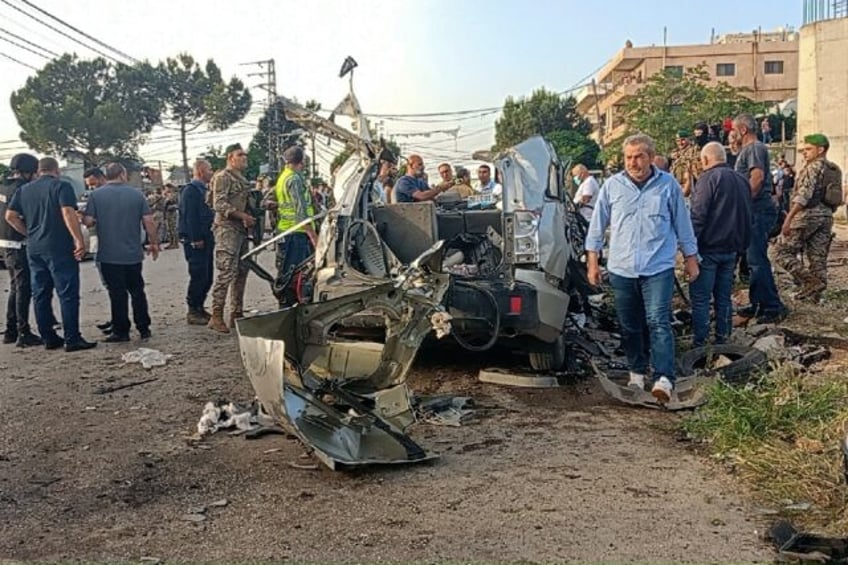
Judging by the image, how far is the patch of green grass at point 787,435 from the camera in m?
3.96

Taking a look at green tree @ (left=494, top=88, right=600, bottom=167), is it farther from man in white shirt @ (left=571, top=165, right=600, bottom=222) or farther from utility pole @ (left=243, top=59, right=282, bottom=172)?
man in white shirt @ (left=571, top=165, right=600, bottom=222)

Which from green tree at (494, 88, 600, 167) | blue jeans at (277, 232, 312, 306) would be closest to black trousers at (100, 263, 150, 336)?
blue jeans at (277, 232, 312, 306)

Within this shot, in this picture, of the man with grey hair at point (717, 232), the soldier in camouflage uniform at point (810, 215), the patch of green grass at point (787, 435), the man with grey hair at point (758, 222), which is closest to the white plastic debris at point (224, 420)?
the patch of green grass at point (787, 435)

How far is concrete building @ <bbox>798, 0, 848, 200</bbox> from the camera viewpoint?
2828cm

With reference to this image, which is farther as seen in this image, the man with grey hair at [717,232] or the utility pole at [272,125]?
the utility pole at [272,125]

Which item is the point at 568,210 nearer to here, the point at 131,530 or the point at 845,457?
the point at 845,457

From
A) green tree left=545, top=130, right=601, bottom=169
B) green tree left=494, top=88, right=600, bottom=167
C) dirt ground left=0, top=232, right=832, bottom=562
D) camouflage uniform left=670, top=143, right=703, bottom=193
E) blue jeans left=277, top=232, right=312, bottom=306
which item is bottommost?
dirt ground left=0, top=232, right=832, bottom=562

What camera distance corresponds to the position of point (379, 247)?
6312mm

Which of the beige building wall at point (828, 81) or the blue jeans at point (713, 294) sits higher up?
the beige building wall at point (828, 81)

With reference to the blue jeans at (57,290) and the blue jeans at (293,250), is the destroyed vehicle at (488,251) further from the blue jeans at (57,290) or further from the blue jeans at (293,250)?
the blue jeans at (57,290)

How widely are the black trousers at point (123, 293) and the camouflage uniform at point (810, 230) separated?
6399mm

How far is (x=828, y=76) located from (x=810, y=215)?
2309 centimetres

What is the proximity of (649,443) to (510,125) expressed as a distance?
64.7 meters

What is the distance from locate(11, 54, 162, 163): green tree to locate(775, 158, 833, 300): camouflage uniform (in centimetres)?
5982
